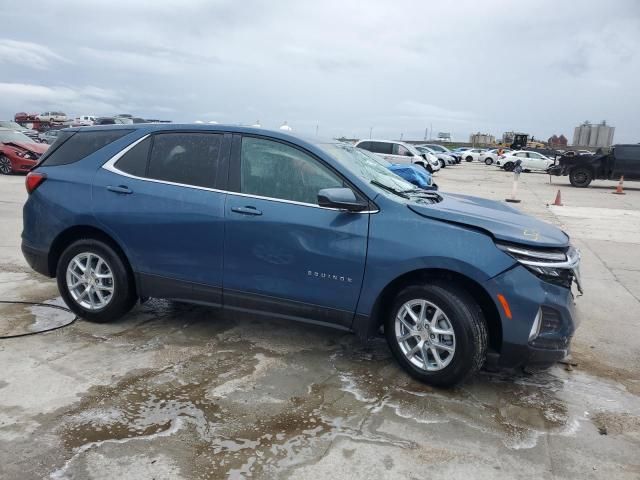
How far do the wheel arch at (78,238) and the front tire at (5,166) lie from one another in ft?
49.3

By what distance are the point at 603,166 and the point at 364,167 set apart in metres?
20.7

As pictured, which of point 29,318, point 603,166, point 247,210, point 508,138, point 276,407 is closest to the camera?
point 276,407

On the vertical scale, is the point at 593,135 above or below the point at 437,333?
above

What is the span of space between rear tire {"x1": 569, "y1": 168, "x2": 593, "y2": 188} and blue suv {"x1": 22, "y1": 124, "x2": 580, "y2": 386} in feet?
66.2

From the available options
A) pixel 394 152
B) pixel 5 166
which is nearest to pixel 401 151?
pixel 394 152

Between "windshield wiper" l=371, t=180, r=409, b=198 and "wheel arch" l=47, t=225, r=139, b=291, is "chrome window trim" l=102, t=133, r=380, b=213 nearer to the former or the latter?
"windshield wiper" l=371, t=180, r=409, b=198

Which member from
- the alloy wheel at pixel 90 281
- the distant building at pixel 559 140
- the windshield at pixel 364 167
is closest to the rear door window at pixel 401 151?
the windshield at pixel 364 167

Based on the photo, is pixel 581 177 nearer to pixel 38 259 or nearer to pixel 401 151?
pixel 401 151

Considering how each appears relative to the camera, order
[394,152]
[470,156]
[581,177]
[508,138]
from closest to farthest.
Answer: [581,177] < [394,152] < [470,156] < [508,138]

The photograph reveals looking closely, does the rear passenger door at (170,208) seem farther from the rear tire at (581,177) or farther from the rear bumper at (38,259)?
the rear tire at (581,177)

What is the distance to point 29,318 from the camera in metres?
4.79

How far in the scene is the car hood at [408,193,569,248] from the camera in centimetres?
351

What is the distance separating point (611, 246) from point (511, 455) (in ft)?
25.4

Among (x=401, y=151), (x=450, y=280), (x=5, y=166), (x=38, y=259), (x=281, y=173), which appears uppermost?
(x=281, y=173)
